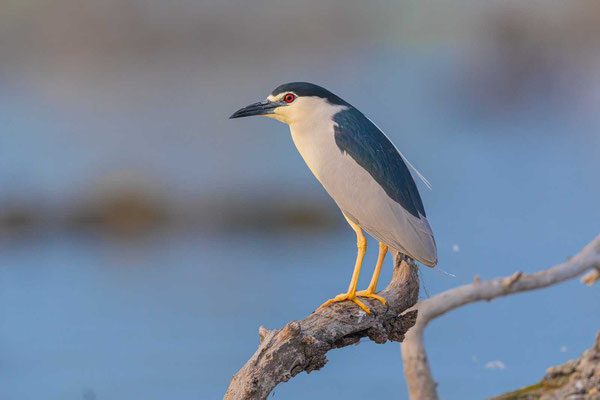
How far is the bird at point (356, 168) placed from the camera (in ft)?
10.1

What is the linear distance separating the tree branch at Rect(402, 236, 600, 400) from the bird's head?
121 cm

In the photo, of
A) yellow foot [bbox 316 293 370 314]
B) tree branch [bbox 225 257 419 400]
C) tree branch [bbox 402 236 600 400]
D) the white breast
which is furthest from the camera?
tree branch [bbox 402 236 600 400]

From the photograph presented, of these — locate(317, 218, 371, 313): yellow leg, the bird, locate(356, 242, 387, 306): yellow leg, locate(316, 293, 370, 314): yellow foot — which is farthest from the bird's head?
locate(316, 293, 370, 314): yellow foot

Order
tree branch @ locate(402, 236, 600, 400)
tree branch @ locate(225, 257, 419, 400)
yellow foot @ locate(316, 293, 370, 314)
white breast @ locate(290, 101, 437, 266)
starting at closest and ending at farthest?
tree branch @ locate(225, 257, 419, 400) → white breast @ locate(290, 101, 437, 266) → yellow foot @ locate(316, 293, 370, 314) → tree branch @ locate(402, 236, 600, 400)

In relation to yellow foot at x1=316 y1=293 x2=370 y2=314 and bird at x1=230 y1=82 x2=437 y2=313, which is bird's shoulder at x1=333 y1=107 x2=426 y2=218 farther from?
yellow foot at x1=316 y1=293 x2=370 y2=314

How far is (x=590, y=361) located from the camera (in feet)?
10.0

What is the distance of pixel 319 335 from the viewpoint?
3.02 meters

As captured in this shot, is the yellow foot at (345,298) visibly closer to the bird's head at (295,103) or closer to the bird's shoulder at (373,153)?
the bird's shoulder at (373,153)

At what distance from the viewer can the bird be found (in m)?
3.07

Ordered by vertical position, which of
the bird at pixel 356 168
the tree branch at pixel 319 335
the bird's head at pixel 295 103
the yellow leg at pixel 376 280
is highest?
the bird's head at pixel 295 103

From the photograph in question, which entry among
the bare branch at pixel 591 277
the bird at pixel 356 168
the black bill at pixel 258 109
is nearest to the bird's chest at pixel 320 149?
the bird at pixel 356 168

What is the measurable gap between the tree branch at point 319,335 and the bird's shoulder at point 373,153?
1.52ft

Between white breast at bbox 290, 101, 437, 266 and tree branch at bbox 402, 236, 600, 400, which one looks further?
tree branch at bbox 402, 236, 600, 400

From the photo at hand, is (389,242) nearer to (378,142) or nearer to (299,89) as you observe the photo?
(378,142)
